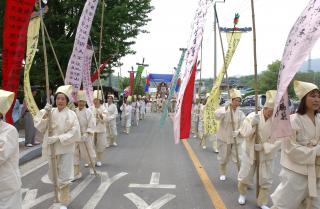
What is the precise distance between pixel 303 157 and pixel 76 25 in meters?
14.6

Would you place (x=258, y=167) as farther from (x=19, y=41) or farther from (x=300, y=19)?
(x=19, y=41)

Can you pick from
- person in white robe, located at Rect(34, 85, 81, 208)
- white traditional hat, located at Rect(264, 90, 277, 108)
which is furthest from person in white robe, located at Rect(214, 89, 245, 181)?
person in white robe, located at Rect(34, 85, 81, 208)

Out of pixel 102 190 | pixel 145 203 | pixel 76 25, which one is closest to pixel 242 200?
pixel 145 203

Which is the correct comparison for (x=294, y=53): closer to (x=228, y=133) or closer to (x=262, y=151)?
(x=262, y=151)

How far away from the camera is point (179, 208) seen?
238 inches

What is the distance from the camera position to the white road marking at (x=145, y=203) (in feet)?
20.1

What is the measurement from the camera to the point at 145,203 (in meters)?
6.28

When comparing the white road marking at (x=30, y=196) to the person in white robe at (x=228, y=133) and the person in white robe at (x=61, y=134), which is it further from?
the person in white robe at (x=228, y=133)

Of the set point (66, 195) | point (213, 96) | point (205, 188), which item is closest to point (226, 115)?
point (213, 96)

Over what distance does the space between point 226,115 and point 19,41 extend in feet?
13.9

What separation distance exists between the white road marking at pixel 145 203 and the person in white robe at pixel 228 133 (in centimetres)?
165

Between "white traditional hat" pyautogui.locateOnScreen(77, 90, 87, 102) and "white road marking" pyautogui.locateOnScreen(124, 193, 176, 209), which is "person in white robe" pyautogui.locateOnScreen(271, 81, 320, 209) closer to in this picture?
"white road marking" pyautogui.locateOnScreen(124, 193, 176, 209)

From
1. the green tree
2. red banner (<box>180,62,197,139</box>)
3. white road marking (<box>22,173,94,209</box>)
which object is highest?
the green tree

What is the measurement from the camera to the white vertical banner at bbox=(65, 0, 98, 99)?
25.0ft
